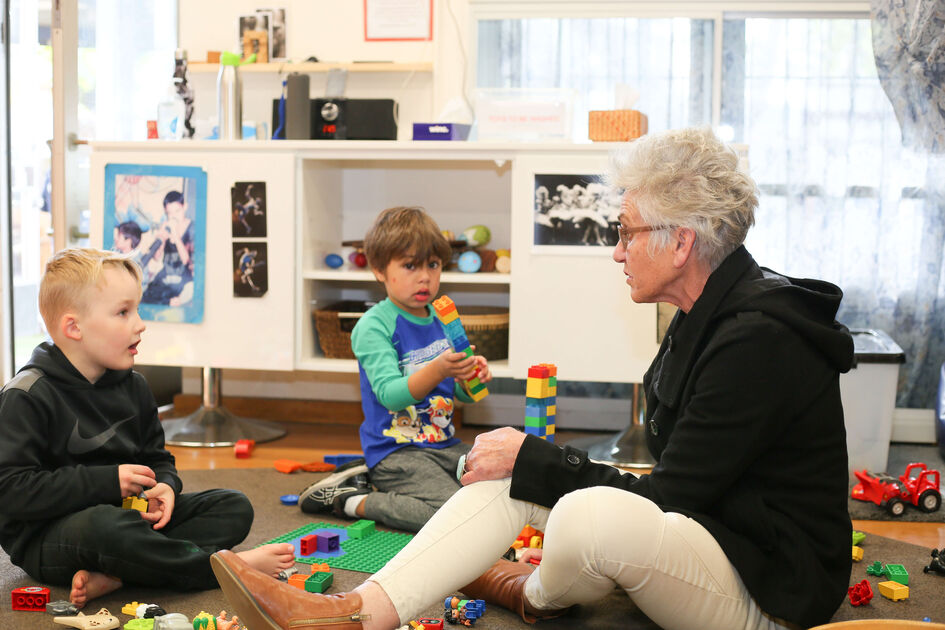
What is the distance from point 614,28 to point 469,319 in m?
1.18

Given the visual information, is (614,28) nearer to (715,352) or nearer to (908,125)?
(908,125)

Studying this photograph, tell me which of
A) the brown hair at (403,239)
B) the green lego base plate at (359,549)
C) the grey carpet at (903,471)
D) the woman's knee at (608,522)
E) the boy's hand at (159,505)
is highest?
the brown hair at (403,239)

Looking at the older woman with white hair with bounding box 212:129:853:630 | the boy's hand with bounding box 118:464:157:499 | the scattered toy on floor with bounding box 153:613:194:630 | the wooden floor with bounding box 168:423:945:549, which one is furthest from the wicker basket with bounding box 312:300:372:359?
the older woman with white hair with bounding box 212:129:853:630

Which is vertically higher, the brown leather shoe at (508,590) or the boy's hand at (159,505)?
the boy's hand at (159,505)

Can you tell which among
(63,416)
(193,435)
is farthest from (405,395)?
(193,435)

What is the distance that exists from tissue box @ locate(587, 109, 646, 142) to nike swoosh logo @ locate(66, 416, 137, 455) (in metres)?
1.69

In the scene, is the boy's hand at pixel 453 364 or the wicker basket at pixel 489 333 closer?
the boy's hand at pixel 453 364

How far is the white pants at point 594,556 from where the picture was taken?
1286 mm

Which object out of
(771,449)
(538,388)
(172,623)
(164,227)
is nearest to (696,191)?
(771,449)

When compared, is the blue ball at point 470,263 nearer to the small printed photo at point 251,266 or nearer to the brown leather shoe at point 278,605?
the small printed photo at point 251,266

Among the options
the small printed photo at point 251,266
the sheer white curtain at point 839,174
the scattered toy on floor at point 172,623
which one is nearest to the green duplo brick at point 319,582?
the scattered toy on floor at point 172,623

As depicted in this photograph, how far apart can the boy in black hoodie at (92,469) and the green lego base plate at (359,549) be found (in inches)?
7.5

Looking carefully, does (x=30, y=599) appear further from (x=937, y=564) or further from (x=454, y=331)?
(x=937, y=564)

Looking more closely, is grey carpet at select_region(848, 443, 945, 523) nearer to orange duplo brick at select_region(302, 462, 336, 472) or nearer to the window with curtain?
the window with curtain
